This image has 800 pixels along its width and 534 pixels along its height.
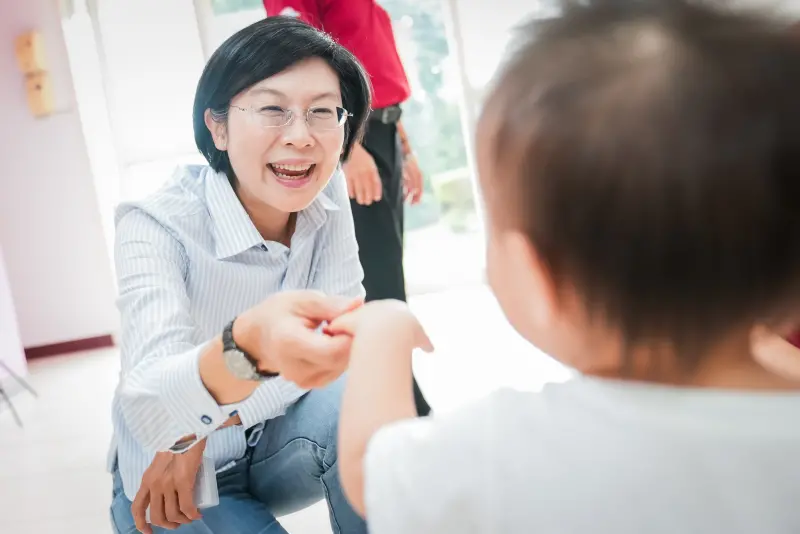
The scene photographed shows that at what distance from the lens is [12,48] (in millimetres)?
3486

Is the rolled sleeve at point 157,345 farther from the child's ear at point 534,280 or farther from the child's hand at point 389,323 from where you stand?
the child's ear at point 534,280

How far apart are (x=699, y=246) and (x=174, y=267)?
2.57 feet

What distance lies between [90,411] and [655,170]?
261 centimetres

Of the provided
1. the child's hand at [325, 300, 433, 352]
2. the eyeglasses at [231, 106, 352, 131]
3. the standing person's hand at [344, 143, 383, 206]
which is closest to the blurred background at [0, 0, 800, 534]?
the standing person's hand at [344, 143, 383, 206]

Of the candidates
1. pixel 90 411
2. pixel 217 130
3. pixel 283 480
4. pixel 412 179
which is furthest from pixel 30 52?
pixel 283 480

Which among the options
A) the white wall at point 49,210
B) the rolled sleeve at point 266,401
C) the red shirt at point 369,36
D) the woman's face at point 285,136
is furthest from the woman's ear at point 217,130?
the white wall at point 49,210

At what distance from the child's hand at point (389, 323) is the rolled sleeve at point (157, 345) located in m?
0.28

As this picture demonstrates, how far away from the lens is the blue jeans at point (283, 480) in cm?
109

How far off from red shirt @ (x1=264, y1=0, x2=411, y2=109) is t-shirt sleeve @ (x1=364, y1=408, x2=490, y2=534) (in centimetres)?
119

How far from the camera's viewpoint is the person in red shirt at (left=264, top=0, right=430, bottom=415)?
1.62 m

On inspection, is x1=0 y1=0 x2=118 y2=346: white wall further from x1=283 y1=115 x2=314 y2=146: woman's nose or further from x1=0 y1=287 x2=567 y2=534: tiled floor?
x1=283 y1=115 x2=314 y2=146: woman's nose

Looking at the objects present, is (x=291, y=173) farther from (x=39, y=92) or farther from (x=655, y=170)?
(x=39, y=92)

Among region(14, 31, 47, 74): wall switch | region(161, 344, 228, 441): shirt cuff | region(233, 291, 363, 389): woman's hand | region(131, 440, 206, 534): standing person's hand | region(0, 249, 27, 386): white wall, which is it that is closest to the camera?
region(233, 291, 363, 389): woman's hand

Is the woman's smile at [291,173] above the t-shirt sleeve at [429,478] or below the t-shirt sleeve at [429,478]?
above
